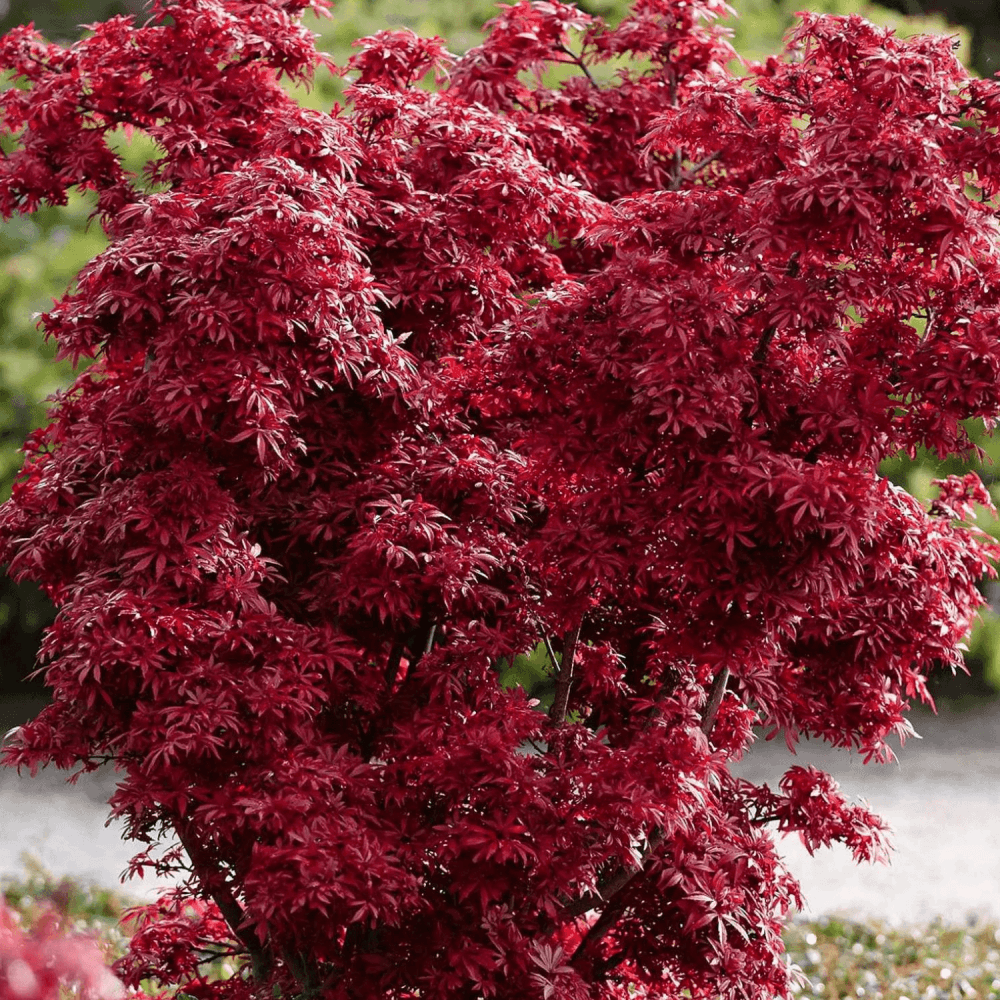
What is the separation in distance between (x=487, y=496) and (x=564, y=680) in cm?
53

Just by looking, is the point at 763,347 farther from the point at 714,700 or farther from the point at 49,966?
the point at 49,966

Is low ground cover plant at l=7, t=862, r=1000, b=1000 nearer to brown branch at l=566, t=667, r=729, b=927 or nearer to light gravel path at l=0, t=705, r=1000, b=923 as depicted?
light gravel path at l=0, t=705, r=1000, b=923

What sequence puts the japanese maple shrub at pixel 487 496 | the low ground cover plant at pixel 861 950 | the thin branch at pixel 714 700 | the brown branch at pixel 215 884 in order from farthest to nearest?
the low ground cover plant at pixel 861 950
the thin branch at pixel 714 700
the brown branch at pixel 215 884
the japanese maple shrub at pixel 487 496

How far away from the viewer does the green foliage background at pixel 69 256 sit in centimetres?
846

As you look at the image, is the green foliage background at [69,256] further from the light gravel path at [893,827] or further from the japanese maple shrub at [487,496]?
the japanese maple shrub at [487,496]

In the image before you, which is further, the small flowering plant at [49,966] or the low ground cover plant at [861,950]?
the low ground cover plant at [861,950]

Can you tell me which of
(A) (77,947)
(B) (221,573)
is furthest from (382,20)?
(A) (77,947)

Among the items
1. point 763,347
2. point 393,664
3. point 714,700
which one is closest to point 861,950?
point 714,700

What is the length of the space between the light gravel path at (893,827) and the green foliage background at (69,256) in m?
0.70

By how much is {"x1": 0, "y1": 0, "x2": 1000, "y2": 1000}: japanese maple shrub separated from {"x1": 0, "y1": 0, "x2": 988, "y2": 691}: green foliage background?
4741 mm

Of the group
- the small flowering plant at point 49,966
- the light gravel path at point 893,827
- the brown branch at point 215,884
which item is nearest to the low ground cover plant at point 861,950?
the light gravel path at point 893,827

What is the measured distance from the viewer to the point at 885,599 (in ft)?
10.1

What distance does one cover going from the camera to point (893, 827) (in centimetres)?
720

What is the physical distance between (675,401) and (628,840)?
39.0 inches
